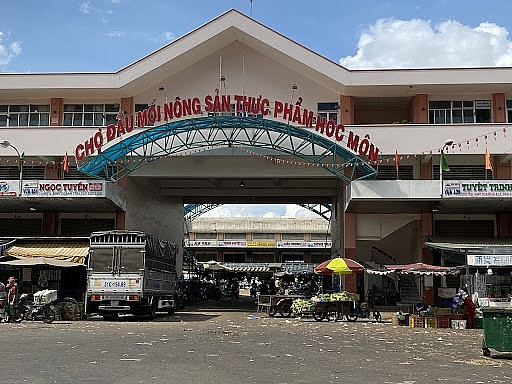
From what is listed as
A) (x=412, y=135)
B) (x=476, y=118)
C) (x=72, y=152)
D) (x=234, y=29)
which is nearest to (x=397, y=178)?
(x=412, y=135)

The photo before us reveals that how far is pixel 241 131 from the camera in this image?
28.5m

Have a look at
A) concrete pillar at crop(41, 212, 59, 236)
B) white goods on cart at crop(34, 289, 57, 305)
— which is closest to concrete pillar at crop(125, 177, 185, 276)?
concrete pillar at crop(41, 212, 59, 236)

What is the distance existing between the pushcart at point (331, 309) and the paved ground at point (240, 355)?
11.6 ft

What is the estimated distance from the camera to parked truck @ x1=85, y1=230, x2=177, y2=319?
21891mm

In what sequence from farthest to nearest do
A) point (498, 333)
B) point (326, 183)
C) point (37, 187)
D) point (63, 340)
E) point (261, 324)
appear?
point (326, 183), point (37, 187), point (261, 324), point (63, 340), point (498, 333)

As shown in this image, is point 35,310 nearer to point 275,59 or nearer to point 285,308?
point 285,308

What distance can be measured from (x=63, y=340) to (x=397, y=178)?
1935 cm

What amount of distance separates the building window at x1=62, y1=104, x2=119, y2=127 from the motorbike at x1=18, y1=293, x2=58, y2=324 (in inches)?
480

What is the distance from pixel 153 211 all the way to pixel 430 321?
62.3 feet

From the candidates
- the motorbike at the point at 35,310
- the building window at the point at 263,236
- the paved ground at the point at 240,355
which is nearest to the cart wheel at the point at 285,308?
the paved ground at the point at 240,355

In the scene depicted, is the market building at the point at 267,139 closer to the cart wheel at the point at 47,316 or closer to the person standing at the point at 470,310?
the person standing at the point at 470,310

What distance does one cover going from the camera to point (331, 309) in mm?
23672

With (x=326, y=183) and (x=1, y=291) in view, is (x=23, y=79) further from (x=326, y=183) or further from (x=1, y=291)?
(x=326, y=183)

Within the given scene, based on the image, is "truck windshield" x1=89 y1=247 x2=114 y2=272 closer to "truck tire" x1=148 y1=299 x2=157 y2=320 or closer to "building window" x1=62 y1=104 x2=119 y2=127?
"truck tire" x1=148 y1=299 x2=157 y2=320
